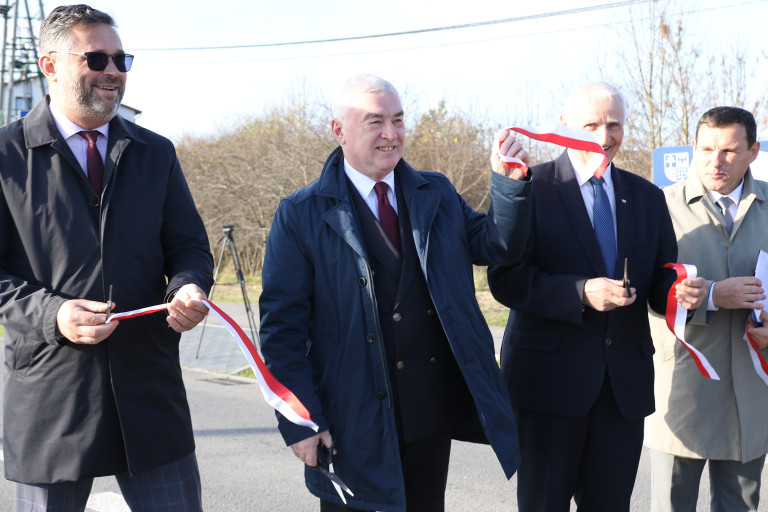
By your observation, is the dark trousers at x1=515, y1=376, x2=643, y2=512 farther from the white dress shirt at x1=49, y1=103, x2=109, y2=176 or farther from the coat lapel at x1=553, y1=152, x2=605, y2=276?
the white dress shirt at x1=49, y1=103, x2=109, y2=176

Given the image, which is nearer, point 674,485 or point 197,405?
point 674,485

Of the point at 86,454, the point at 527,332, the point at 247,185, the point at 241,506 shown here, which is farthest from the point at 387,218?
the point at 247,185

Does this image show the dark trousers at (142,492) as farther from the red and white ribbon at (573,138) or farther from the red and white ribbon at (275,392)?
the red and white ribbon at (573,138)

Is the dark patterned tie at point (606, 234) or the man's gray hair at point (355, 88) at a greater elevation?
the man's gray hair at point (355, 88)

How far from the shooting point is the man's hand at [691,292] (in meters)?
3.12

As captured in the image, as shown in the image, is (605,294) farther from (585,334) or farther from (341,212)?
(341,212)

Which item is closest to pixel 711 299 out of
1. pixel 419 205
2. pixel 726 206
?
pixel 726 206

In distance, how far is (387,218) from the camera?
9.78ft

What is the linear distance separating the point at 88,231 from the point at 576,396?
201 centimetres

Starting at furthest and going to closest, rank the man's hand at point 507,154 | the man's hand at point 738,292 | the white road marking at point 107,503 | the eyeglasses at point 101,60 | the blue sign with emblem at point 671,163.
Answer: the blue sign with emblem at point 671,163
the white road marking at point 107,503
the man's hand at point 738,292
the man's hand at point 507,154
the eyeglasses at point 101,60

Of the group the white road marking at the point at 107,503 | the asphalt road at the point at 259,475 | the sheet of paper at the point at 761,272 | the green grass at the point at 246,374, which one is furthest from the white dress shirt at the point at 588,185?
the green grass at the point at 246,374

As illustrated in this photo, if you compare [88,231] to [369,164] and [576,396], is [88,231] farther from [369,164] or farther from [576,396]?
[576,396]

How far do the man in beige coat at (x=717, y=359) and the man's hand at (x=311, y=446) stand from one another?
179 centimetres

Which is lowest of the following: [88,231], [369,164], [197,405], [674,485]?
[197,405]
